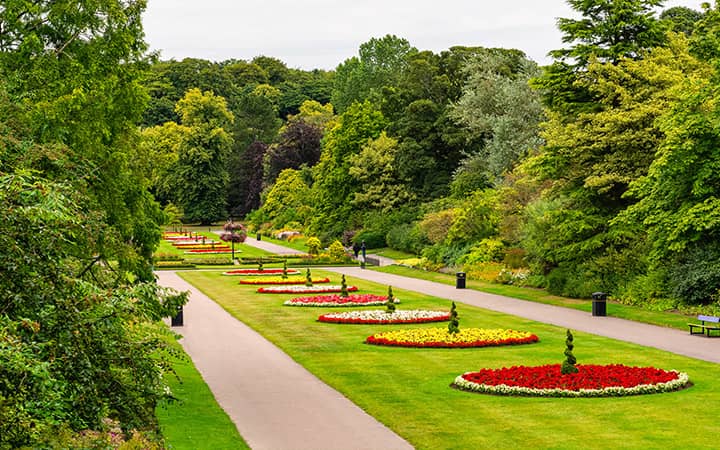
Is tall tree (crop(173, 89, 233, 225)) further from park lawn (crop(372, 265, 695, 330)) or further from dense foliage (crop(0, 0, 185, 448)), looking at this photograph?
dense foliage (crop(0, 0, 185, 448))

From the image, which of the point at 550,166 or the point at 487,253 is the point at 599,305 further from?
the point at 487,253

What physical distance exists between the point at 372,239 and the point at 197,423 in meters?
52.6

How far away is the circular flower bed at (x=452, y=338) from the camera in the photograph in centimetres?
2458

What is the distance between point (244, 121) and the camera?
12269 centimetres

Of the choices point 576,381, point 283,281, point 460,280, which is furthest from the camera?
point 283,281

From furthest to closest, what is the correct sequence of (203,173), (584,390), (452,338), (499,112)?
(203,173), (499,112), (452,338), (584,390)

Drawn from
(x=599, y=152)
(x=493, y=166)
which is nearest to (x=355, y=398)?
(x=599, y=152)

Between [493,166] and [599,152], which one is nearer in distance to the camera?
[599,152]

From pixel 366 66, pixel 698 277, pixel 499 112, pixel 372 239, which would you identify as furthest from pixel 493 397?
pixel 366 66

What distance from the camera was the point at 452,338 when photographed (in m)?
25.1

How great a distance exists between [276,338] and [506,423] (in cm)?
1209

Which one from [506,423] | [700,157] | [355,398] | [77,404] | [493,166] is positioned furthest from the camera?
[493,166]

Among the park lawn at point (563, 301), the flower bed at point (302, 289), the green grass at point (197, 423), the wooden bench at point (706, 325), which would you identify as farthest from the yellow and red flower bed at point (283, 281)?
the green grass at point (197, 423)

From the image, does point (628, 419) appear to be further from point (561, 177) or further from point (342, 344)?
point (561, 177)
